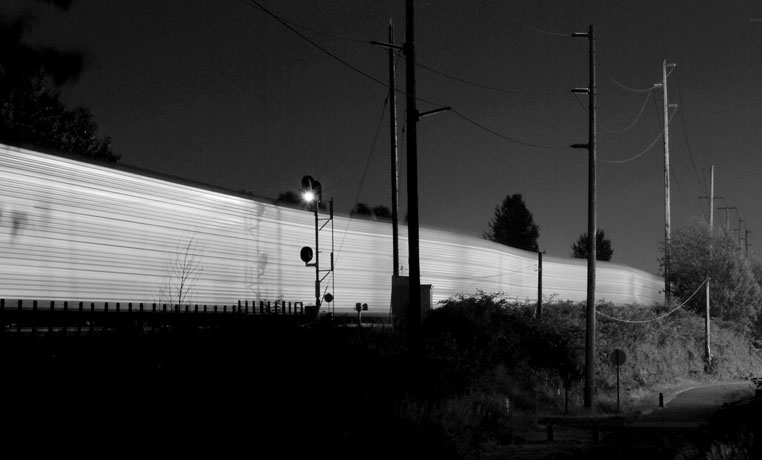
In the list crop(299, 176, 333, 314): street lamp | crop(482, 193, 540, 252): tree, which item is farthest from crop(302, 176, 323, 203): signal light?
crop(482, 193, 540, 252): tree

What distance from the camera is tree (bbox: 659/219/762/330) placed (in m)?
59.0

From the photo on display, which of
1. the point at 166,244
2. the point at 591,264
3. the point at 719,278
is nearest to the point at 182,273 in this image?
the point at 166,244

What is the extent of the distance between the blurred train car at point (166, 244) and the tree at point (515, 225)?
97.2 m

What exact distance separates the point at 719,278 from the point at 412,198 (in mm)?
45418

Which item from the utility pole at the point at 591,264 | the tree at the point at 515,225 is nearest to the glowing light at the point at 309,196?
the utility pole at the point at 591,264

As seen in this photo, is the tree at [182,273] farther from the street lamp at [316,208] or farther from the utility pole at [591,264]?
the utility pole at [591,264]

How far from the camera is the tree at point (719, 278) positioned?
193 ft

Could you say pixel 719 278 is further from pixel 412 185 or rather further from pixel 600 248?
pixel 600 248

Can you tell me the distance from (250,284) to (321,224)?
4819 millimetres

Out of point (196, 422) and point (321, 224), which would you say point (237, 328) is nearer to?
point (196, 422)

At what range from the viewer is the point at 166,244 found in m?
21.6

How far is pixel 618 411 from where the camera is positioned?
2873 cm

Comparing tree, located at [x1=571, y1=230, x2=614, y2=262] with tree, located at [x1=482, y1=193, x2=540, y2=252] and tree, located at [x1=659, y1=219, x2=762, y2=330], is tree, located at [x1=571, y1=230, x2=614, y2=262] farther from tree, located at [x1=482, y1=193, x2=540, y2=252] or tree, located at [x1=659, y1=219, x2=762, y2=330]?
tree, located at [x1=659, y1=219, x2=762, y2=330]

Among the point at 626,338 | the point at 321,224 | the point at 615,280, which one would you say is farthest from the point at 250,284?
the point at 615,280
